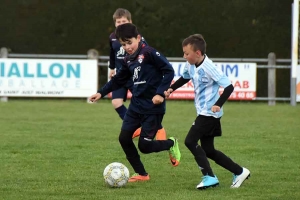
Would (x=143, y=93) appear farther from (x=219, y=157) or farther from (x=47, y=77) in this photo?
(x=47, y=77)

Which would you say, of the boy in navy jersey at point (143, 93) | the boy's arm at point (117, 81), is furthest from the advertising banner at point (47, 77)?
the boy in navy jersey at point (143, 93)

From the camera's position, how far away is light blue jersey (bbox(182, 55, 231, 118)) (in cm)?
730

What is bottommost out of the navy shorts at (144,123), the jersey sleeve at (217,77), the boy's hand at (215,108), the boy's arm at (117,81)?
the navy shorts at (144,123)

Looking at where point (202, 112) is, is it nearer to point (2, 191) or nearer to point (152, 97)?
point (152, 97)

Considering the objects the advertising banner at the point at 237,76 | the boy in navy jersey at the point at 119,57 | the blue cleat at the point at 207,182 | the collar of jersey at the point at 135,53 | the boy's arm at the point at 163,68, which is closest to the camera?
the blue cleat at the point at 207,182

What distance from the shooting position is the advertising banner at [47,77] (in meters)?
19.6

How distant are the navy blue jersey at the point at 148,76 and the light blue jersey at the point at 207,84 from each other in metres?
0.40

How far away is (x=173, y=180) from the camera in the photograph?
8.06 m

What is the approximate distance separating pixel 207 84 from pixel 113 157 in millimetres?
2740

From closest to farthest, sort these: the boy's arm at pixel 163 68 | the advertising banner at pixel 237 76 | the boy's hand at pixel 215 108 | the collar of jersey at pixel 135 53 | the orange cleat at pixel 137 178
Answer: the boy's hand at pixel 215 108 < the boy's arm at pixel 163 68 < the collar of jersey at pixel 135 53 < the orange cleat at pixel 137 178 < the advertising banner at pixel 237 76

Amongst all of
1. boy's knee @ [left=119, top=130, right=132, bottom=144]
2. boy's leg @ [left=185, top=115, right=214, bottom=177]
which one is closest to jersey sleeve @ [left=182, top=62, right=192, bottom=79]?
boy's leg @ [left=185, top=115, right=214, bottom=177]

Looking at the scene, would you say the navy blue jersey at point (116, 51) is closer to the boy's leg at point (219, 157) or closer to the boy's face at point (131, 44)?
the boy's face at point (131, 44)

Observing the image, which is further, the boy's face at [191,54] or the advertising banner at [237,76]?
the advertising banner at [237,76]

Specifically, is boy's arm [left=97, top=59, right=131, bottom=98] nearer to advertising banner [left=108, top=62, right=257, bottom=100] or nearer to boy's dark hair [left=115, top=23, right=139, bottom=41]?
boy's dark hair [left=115, top=23, right=139, bottom=41]
